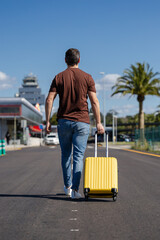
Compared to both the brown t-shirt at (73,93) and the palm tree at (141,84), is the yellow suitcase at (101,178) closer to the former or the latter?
the brown t-shirt at (73,93)

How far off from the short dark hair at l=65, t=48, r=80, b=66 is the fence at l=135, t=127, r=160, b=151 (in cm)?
1792

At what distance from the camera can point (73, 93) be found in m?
4.93

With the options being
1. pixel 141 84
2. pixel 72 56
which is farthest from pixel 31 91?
pixel 72 56

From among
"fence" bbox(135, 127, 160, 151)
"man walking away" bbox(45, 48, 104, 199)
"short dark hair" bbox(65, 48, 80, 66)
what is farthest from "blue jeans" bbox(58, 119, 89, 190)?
"fence" bbox(135, 127, 160, 151)

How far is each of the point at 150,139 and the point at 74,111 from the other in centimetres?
1975

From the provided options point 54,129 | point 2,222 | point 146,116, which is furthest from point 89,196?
point 146,116

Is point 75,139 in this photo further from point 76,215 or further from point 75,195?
point 76,215

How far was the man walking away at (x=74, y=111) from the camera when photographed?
4859 mm

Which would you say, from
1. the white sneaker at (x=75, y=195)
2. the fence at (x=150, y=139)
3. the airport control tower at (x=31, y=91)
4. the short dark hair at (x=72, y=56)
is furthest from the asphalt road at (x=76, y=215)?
the airport control tower at (x=31, y=91)

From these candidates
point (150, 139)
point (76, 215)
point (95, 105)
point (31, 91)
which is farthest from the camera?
point (31, 91)

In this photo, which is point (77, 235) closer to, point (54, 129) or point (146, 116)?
point (54, 129)

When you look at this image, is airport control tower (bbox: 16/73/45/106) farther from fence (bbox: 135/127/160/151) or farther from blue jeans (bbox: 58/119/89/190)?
blue jeans (bbox: 58/119/89/190)

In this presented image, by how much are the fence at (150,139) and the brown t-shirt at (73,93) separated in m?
18.0

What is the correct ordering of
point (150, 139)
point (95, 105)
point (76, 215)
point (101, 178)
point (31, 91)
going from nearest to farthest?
point (76, 215), point (101, 178), point (95, 105), point (150, 139), point (31, 91)
